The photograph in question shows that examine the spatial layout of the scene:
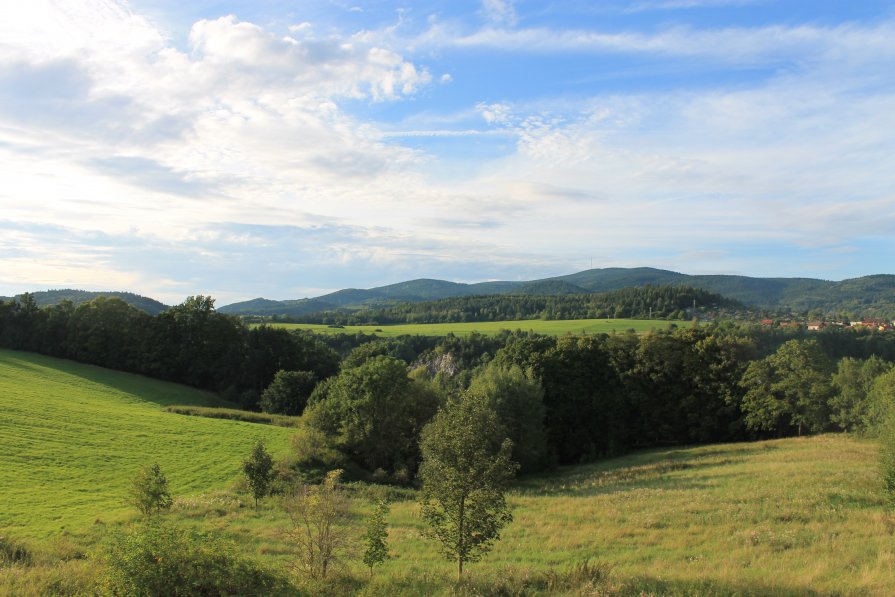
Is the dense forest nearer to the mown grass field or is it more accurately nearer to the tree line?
the tree line

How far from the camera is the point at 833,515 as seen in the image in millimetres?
18047

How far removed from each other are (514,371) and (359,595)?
3419 centimetres

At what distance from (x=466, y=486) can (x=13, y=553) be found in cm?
1360

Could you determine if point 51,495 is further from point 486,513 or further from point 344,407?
point 486,513

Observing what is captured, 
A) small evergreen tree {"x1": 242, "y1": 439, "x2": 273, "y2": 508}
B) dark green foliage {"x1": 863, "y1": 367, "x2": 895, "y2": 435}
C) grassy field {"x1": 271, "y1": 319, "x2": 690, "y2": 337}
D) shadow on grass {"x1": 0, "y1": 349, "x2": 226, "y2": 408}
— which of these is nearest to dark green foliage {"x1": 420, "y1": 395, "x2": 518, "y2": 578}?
small evergreen tree {"x1": 242, "y1": 439, "x2": 273, "y2": 508}

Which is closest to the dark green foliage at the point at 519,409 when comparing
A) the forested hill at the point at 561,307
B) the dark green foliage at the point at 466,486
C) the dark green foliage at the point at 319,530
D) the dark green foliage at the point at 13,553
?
the dark green foliage at the point at 466,486

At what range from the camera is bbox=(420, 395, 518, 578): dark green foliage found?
1357 cm

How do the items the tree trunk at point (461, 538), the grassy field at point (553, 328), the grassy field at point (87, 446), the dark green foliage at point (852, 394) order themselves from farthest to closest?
the grassy field at point (553, 328)
the dark green foliage at point (852, 394)
the grassy field at point (87, 446)
the tree trunk at point (461, 538)

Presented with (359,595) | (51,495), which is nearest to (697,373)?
(359,595)

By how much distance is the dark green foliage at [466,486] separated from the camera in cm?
1357

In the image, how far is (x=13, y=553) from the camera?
15234 mm

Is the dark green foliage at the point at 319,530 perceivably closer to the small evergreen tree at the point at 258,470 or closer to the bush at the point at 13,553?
the bush at the point at 13,553

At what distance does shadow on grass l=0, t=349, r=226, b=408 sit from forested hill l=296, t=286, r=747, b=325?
88.3 meters

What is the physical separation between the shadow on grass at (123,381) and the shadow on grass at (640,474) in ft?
152
